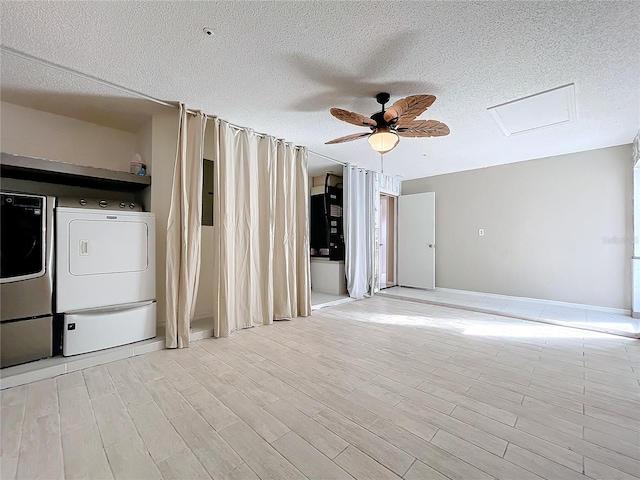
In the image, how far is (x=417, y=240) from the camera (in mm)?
5902

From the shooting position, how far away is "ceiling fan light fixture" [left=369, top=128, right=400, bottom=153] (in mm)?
2541

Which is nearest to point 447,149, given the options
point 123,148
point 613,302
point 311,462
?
point 613,302

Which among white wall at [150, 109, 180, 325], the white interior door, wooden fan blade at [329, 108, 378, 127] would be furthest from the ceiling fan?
the white interior door

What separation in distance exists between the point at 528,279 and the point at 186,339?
530 centimetres

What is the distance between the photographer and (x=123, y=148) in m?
3.40

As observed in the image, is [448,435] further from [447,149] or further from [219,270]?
[447,149]

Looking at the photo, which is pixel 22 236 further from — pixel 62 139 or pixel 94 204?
pixel 62 139

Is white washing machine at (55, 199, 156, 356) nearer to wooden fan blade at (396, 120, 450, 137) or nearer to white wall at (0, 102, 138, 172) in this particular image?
white wall at (0, 102, 138, 172)

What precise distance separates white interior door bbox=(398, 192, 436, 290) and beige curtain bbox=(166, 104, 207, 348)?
4.52 metres

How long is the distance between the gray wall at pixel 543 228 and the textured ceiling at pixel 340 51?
148 centimetres

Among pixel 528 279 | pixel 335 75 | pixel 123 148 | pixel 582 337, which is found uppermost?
pixel 335 75

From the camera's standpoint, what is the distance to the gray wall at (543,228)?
3949mm

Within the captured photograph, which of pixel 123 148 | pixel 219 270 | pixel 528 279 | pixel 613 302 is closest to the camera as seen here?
pixel 219 270

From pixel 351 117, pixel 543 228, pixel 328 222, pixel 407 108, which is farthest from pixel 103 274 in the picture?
pixel 543 228
